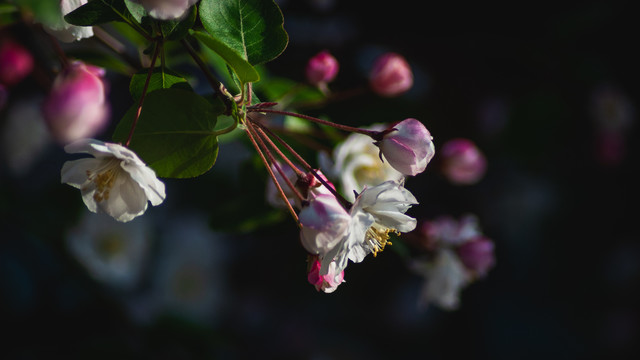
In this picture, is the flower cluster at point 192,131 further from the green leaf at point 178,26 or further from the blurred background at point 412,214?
the blurred background at point 412,214

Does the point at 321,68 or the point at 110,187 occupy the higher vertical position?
the point at 321,68

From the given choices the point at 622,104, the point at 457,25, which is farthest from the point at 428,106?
the point at 622,104

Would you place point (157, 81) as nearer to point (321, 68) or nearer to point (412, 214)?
point (321, 68)

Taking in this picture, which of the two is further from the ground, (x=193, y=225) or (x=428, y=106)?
(x=428, y=106)

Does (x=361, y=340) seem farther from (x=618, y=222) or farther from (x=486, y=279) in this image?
(x=618, y=222)

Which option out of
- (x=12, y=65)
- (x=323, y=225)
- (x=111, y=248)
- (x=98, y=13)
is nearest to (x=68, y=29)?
(x=98, y=13)

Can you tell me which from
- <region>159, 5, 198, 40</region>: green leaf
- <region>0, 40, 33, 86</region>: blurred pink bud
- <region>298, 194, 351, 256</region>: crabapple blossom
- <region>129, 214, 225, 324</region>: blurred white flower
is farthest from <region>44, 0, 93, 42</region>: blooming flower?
<region>129, 214, 225, 324</region>: blurred white flower
